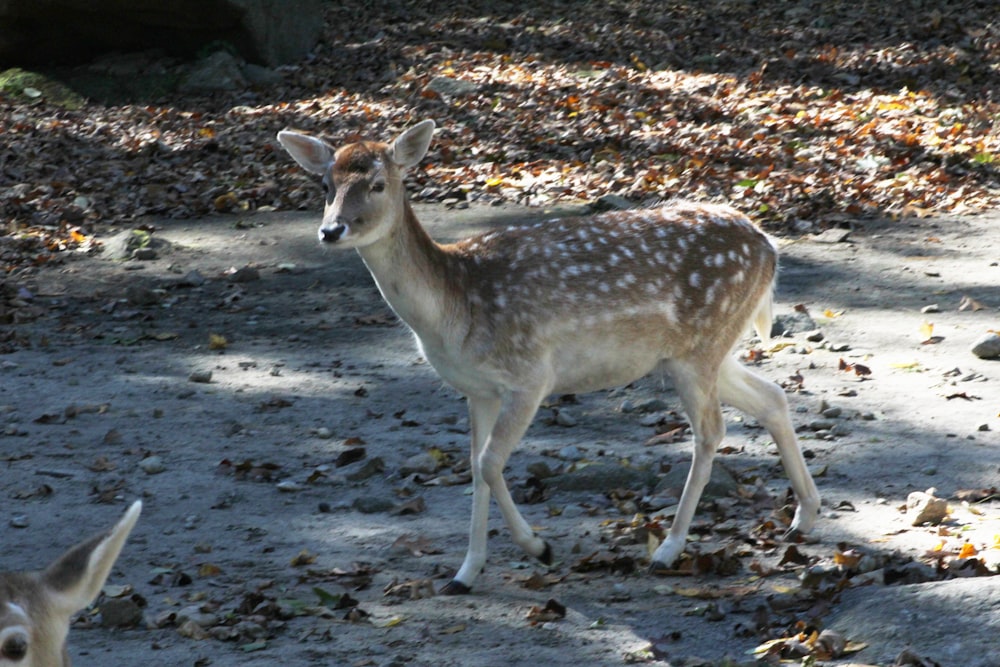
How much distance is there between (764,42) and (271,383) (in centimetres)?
979

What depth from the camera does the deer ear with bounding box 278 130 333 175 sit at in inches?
230

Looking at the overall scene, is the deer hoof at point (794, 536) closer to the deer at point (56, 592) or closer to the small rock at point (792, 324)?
the small rock at point (792, 324)

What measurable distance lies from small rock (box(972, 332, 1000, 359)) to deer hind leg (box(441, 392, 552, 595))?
355cm

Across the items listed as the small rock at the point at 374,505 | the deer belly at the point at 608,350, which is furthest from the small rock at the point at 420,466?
the deer belly at the point at 608,350

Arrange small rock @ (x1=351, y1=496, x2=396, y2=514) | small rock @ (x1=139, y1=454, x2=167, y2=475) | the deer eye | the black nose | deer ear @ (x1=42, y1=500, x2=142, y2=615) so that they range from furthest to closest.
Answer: small rock @ (x1=139, y1=454, x2=167, y2=475) < small rock @ (x1=351, y1=496, x2=396, y2=514) < the black nose < deer ear @ (x1=42, y1=500, x2=142, y2=615) < the deer eye

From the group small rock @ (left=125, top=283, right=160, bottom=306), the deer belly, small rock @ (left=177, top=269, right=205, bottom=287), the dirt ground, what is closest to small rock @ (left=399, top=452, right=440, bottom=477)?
the dirt ground

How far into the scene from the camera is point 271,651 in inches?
194

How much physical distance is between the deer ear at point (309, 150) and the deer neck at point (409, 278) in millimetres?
451

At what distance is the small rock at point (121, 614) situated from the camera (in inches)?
205

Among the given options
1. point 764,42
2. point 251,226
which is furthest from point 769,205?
point 764,42

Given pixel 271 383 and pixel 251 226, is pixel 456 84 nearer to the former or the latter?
pixel 251 226

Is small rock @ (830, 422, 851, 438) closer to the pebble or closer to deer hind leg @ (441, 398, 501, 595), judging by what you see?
the pebble

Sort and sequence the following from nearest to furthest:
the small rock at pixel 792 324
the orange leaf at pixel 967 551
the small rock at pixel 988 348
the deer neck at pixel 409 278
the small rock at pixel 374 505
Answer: the orange leaf at pixel 967 551, the deer neck at pixel 409 278, the small rock at pixel 374 505, the small rock at pixel 988 348, the small rock at pixel 792 324

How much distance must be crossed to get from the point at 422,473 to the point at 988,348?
3568 millimetres
